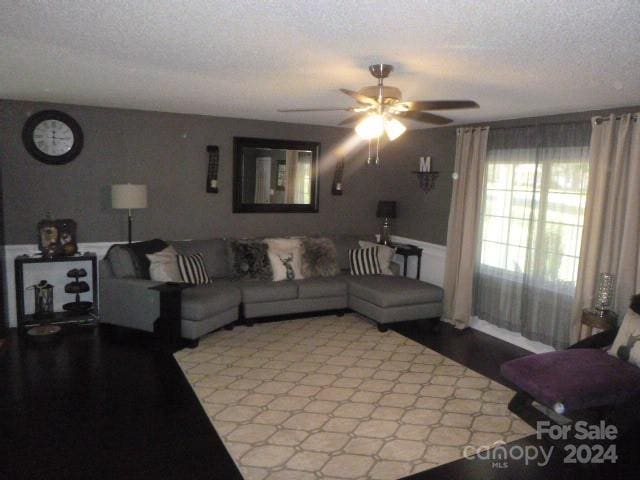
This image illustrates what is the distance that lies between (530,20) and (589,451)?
268cm

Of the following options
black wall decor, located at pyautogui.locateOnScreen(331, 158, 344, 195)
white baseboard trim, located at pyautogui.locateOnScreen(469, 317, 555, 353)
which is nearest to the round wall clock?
black wall decor, located at pyautogui.locateOnScreen(331, 158, 344, 195)

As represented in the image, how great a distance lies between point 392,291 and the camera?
209 inches

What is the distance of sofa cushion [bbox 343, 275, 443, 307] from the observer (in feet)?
17.3

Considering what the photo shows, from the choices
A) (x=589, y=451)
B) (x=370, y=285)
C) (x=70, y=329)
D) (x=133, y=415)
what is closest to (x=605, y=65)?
(x=589, y=451)

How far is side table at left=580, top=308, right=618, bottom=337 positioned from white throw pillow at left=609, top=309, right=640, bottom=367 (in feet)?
0.86

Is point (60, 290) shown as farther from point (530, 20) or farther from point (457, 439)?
point (530, 20)

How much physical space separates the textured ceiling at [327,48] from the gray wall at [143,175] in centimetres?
113

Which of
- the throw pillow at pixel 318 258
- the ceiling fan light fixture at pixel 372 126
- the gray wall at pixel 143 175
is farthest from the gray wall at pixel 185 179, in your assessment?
the ceiling fan light fixture at pixel 372 126

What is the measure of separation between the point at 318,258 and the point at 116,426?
3156mm

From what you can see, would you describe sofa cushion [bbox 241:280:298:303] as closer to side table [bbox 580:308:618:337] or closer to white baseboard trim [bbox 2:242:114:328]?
white baseboard trim [bbox 2:242:114:328]

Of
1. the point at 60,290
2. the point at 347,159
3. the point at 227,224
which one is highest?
the point at 347,159

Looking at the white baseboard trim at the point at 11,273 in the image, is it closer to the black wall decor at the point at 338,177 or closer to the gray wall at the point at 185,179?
the gray wall at the point at 185,179

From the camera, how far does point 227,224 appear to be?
612 cm

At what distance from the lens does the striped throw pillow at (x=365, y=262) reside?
6.02 m
